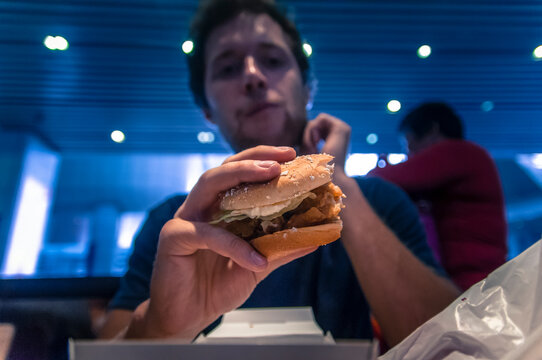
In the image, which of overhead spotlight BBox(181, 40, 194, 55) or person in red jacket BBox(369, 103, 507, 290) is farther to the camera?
overhead spotlight BBox(181, 40, 194, 55)

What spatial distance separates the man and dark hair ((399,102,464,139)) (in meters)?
0.54

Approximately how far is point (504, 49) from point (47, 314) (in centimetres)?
298

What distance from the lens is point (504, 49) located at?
198 cm

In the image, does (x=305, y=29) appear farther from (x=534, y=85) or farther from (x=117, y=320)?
(x=117, y=320)

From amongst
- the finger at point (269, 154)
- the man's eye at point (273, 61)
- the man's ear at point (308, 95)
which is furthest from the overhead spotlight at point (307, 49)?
the finger at point (269, 154)

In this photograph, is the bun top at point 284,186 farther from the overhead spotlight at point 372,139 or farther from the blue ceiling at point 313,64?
the overhead spotlight at point 372,139

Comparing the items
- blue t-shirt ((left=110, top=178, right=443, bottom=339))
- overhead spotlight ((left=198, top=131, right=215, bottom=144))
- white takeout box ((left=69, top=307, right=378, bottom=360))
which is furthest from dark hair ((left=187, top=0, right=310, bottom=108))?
white takeout box ((left=69, top=307, right=378, bottom=360))

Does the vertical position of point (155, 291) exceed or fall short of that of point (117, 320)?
it exceeds it

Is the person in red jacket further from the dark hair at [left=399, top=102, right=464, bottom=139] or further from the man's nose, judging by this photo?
the man's nose

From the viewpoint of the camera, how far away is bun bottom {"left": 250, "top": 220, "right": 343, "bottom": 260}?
0.90m

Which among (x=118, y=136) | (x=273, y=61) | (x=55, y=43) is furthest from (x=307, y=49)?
(x=55, y=43)

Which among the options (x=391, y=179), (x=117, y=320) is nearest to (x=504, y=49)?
(x=391, y=179)

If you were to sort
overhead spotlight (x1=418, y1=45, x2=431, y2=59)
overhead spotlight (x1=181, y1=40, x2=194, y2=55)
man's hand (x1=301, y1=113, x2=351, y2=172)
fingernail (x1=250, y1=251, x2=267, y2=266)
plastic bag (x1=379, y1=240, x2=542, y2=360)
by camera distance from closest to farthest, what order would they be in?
plastic bag (x1=379, y1=240, x2=542, y2=360) < fingernail (x1=250, y1=251, x2=267, y2=266) < man's hand (x1=301, y1=113, x2=351, y2=172) < overhead spotlight (x1=181, y1=40, x2=194, y2=55) < overhead spotlight (x1=418, y1=45, x2=431, y2=59)

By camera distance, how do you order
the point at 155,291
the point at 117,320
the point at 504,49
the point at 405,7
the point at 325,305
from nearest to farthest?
the point at 155,291 < the point at 117,320 < the point at 325,305 < the point at 504,49 < the point at 405,7
